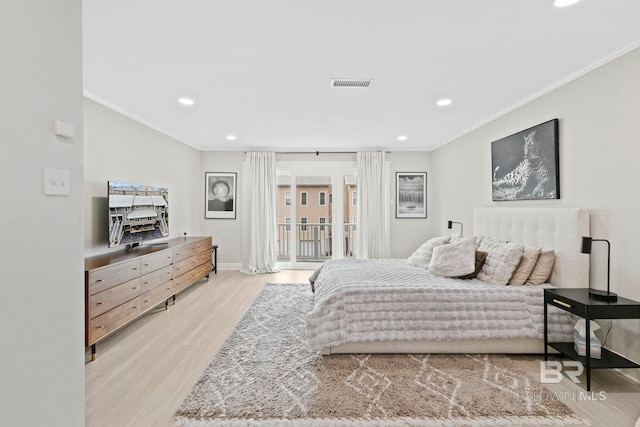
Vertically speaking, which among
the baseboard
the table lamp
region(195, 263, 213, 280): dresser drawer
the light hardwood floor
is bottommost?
the light hardwood floor

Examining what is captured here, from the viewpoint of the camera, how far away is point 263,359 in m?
2.57

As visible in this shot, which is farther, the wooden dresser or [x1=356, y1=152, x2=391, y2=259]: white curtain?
[x1=356, y1=152, x2=391, y2=259]: white curtain

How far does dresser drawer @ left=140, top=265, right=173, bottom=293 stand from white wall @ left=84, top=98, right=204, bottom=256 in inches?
23.5

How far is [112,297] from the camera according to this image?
112 inches

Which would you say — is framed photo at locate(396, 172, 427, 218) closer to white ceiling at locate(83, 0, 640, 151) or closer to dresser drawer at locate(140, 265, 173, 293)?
white ceiling at locate(83, 0, 640, 151)

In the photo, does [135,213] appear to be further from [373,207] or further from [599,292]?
[599,292]

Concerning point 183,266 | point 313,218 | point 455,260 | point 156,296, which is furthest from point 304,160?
point 455,260

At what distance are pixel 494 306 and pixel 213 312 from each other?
309 cm

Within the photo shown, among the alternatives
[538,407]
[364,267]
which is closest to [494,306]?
[538,407]

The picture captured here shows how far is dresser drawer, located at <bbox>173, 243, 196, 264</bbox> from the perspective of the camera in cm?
416

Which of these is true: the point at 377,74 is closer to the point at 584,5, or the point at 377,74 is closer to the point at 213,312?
the point at 584,5

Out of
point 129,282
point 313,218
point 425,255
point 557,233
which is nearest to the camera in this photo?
point 557,233

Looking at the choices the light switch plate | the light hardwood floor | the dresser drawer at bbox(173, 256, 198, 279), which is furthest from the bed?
the dresser drawer at bbox(173, 256, 198, 279)

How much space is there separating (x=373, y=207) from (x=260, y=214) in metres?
2.26
